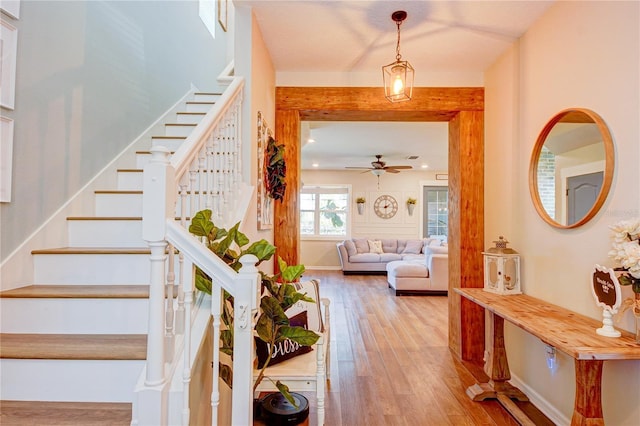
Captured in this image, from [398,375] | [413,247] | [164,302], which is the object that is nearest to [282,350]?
[164,302]

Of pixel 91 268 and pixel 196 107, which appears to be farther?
pixel 196 107

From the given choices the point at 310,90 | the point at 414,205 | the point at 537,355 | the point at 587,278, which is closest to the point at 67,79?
the point at 310,90

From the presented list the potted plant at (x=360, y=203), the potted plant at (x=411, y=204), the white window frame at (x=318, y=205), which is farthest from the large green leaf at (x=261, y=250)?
the potted plant at (x=411, y=204)

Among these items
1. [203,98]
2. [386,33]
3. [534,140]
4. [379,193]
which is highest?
[386,33]

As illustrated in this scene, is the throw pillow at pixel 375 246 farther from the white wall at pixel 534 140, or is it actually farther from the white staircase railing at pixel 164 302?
the white staircase railing at pixel 164 302

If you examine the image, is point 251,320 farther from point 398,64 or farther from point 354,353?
point 354,353

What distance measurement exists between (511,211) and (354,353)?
6.33 feet

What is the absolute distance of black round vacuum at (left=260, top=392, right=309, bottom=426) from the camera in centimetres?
158

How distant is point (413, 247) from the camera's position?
840 cm

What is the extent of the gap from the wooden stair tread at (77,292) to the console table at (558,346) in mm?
1949

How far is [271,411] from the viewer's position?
160cm

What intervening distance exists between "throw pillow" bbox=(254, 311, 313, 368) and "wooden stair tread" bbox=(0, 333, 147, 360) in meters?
0.56

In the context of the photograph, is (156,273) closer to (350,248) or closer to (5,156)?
(5,156)

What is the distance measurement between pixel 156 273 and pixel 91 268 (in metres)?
0.96
